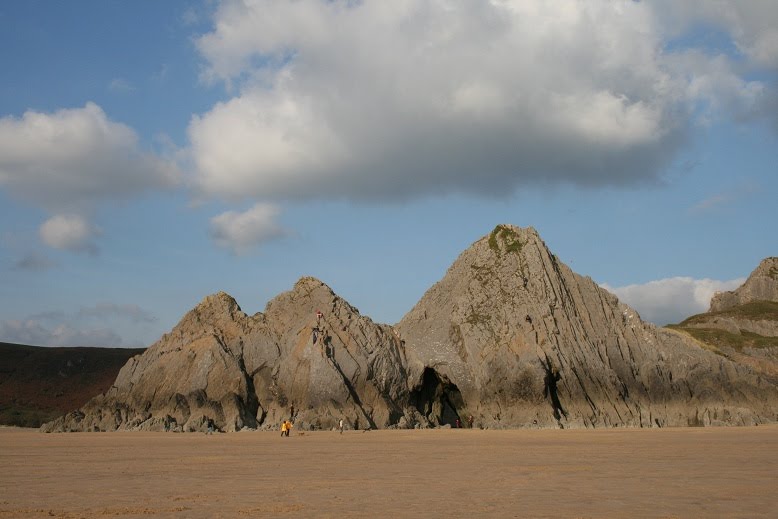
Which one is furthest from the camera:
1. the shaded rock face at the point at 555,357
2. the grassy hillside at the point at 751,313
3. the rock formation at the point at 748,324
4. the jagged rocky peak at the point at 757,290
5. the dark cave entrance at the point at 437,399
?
the jagged rocky peak at the point at 757,290

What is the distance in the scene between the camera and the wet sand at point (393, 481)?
11.2 meters

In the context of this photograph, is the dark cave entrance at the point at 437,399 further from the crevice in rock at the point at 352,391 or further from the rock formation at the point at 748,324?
the rock formation at the point at 748,324

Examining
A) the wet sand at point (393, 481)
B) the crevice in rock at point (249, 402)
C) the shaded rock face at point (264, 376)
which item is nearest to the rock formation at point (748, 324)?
the shaded rock face at point (264, 376)

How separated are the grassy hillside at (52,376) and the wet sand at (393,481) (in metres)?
39.3

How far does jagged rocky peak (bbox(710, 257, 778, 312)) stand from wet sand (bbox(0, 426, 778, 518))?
9279 cm

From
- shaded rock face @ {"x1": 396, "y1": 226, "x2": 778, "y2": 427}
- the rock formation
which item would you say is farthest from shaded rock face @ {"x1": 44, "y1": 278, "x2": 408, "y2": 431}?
the rock formation

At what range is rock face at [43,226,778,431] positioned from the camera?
43094mm

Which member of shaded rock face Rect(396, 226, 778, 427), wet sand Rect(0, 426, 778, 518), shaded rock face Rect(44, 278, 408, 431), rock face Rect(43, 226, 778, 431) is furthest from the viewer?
shaded rock face Rect(396, 226, 778, 427)

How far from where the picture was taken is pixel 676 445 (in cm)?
2602

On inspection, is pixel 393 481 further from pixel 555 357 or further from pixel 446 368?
pixel 555 357

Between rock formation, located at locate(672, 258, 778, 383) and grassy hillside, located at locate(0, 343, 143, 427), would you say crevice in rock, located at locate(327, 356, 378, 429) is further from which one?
rock formation, located at locate(672, 258, 778, 383)

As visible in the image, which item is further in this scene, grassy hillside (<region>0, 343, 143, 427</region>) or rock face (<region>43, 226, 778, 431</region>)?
grassy hillside (<region>0, 343, 143, 427</region>)

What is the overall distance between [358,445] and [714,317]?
274 ft

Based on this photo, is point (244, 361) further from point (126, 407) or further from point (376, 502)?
point (376, 502)
